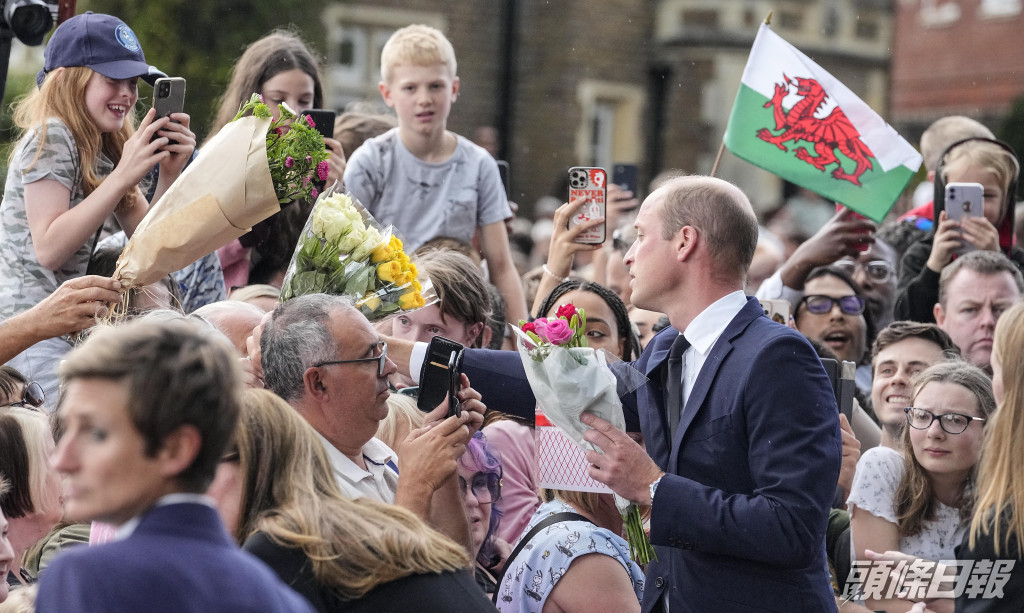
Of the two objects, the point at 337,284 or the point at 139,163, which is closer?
the point at 337,284

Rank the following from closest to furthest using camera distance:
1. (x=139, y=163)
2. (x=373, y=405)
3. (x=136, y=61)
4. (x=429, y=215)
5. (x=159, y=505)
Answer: (x=159, y=505)
(x=373, y=405)
(x=139, y=163)
(x=136, y=61)
(x=429, y=215)

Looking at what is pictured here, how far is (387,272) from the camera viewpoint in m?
3.97

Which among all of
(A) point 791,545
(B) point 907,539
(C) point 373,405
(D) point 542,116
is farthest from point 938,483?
(D) point 542,116

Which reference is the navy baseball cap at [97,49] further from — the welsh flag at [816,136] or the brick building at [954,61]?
the brick building at [954,61]

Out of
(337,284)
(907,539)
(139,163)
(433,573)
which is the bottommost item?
(907,539)

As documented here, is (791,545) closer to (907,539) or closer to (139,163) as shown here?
(907,539)

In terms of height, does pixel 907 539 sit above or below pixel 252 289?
below

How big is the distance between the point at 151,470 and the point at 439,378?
1759 millimetres

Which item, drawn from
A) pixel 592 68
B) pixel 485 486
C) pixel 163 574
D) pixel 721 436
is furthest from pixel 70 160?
pixel 592 68

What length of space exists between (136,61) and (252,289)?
102 cm

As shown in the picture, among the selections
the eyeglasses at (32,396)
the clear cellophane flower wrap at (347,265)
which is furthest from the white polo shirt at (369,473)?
the eyeglasses at (32,396)

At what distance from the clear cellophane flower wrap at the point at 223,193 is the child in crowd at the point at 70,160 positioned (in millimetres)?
Answer: 518

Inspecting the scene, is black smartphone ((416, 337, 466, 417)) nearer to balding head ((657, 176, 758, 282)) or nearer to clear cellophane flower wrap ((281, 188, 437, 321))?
clear cellophane flower wrap ((281, 188, 437, 321))

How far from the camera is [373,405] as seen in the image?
3572 millimetres
